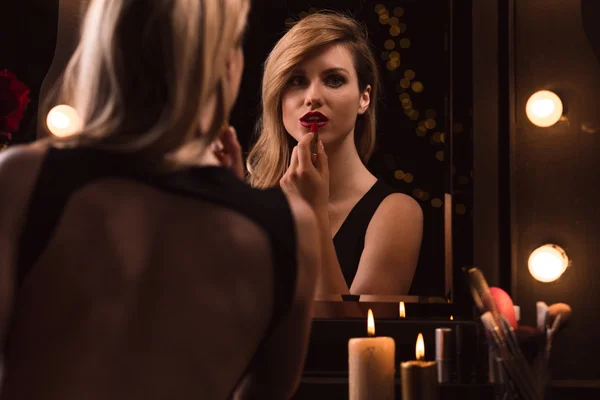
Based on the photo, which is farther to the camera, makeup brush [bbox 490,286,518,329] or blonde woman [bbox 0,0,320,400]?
makeup brush [bbox 490,286,518,329]

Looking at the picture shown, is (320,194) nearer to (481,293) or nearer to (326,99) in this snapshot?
(326,99)

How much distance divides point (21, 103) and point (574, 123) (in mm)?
953

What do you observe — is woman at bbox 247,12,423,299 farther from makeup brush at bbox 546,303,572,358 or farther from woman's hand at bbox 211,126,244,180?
woman's hand at bbox 211,126,244,180

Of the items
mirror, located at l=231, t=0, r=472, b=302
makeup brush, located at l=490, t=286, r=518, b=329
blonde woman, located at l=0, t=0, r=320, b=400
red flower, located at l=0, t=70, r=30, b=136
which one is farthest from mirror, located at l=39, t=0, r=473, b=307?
blonde woman, located at l=0, t=0, r=320, b=400

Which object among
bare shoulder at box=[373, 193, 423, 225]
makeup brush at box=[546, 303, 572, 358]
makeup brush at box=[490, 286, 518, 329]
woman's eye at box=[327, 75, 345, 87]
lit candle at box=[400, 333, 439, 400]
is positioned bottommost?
lit candle at box=[400, 333, 439, 400]

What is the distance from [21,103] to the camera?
4.15 ft

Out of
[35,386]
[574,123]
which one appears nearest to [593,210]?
[574,123]

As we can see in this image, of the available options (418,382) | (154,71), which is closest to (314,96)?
(418,382)

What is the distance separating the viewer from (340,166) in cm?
134

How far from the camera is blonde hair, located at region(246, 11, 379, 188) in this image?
1351 mm

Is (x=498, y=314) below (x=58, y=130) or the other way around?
below

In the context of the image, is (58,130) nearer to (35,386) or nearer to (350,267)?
(350,267)

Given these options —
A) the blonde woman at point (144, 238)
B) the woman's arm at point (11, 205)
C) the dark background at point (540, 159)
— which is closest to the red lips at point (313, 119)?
the dark background at point (540, 159)

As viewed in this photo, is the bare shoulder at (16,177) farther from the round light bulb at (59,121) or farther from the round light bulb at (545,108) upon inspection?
the round light bulb at (545,108)
